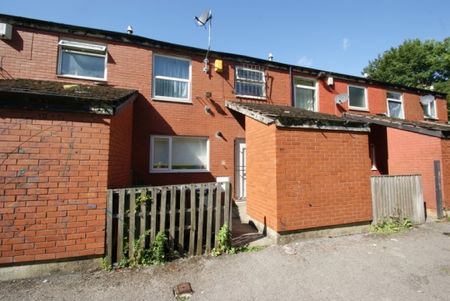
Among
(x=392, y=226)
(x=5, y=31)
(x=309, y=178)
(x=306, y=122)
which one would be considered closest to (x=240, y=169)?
(x=309, y=178)

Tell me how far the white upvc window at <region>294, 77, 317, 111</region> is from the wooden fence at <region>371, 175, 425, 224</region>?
4.76m

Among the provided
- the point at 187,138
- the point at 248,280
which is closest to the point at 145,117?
the point at 187,138

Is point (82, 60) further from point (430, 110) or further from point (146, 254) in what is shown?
point (430, 110)

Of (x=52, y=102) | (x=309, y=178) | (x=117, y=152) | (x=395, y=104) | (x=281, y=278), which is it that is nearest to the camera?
(x=281, y=278)

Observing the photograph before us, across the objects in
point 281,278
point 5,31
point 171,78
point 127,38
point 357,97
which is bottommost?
point 281,278

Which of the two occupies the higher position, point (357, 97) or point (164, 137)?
point (357, 97)

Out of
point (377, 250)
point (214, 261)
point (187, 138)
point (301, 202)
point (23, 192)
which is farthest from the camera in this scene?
point (187, 138)

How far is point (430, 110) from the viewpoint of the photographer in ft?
44.8

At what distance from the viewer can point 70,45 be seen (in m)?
7.16

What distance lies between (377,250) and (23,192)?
6.70 metres

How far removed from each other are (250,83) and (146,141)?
4.63m

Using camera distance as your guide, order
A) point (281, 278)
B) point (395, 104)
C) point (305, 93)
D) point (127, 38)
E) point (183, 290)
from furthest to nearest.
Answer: point (395, 104) < point (305, 93) < point (127, 38) < point (281, 278) < point (183, 290)

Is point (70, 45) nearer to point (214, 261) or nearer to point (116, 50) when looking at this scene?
point (116, 50)

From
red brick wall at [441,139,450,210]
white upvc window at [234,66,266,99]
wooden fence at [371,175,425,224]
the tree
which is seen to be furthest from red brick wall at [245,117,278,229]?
the tree
